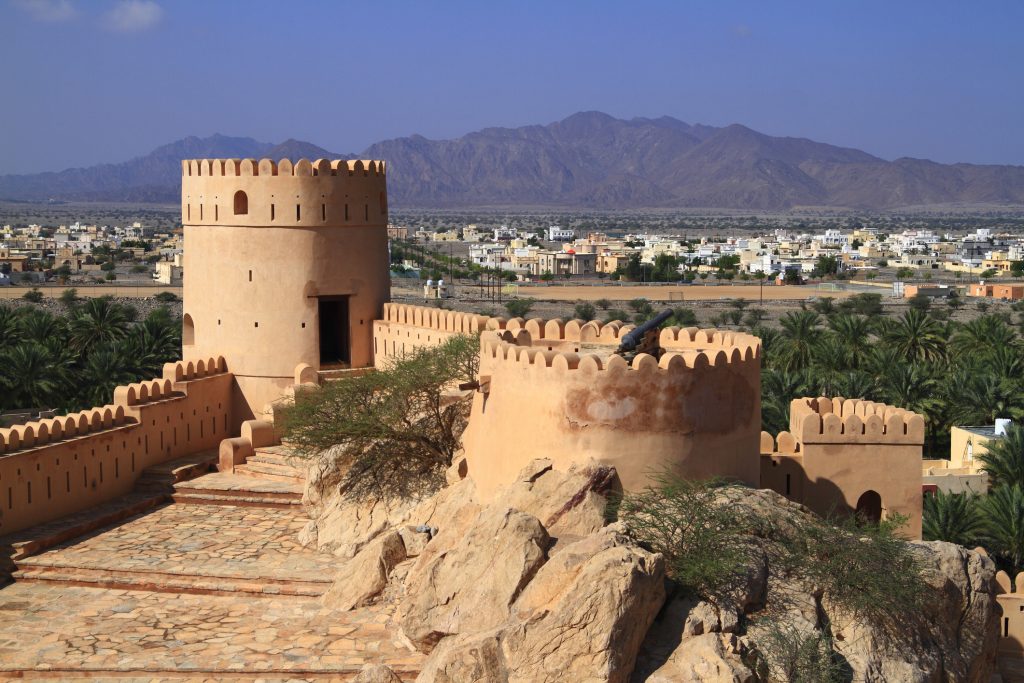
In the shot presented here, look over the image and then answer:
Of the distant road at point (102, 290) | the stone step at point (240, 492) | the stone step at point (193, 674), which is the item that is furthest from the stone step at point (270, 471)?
the distant road at point (102, 290)

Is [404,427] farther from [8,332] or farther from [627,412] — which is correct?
[8,332]

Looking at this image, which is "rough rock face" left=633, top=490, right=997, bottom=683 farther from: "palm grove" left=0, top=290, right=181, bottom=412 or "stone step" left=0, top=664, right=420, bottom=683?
"palm grove" left=0, top=290, right=181, bottom=412

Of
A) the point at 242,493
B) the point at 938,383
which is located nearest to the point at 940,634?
the point at 242,493

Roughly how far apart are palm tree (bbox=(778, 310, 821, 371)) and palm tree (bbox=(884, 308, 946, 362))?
1.99 m

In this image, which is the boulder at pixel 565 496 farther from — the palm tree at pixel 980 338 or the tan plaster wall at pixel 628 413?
the palm tree at pixel 980 338

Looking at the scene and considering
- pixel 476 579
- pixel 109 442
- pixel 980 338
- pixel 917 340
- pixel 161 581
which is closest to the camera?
pixel 476 579

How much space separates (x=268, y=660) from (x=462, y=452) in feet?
14.6

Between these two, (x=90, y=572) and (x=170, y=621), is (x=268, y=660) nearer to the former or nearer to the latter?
(x=170, y=621)

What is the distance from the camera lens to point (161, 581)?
15750 mm

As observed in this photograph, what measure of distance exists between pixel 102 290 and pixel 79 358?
44.6 m

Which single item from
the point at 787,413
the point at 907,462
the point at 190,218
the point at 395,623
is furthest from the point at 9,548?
the point at 787,413

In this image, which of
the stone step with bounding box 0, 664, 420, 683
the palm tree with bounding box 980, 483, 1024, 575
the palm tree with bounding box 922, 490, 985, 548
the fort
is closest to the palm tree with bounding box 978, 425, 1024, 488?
the palm tree with bounding box 980, 483, 1024, 575

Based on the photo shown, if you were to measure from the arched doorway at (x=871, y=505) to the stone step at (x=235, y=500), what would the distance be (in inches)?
291

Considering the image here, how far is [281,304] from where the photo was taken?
21875 millimetres
